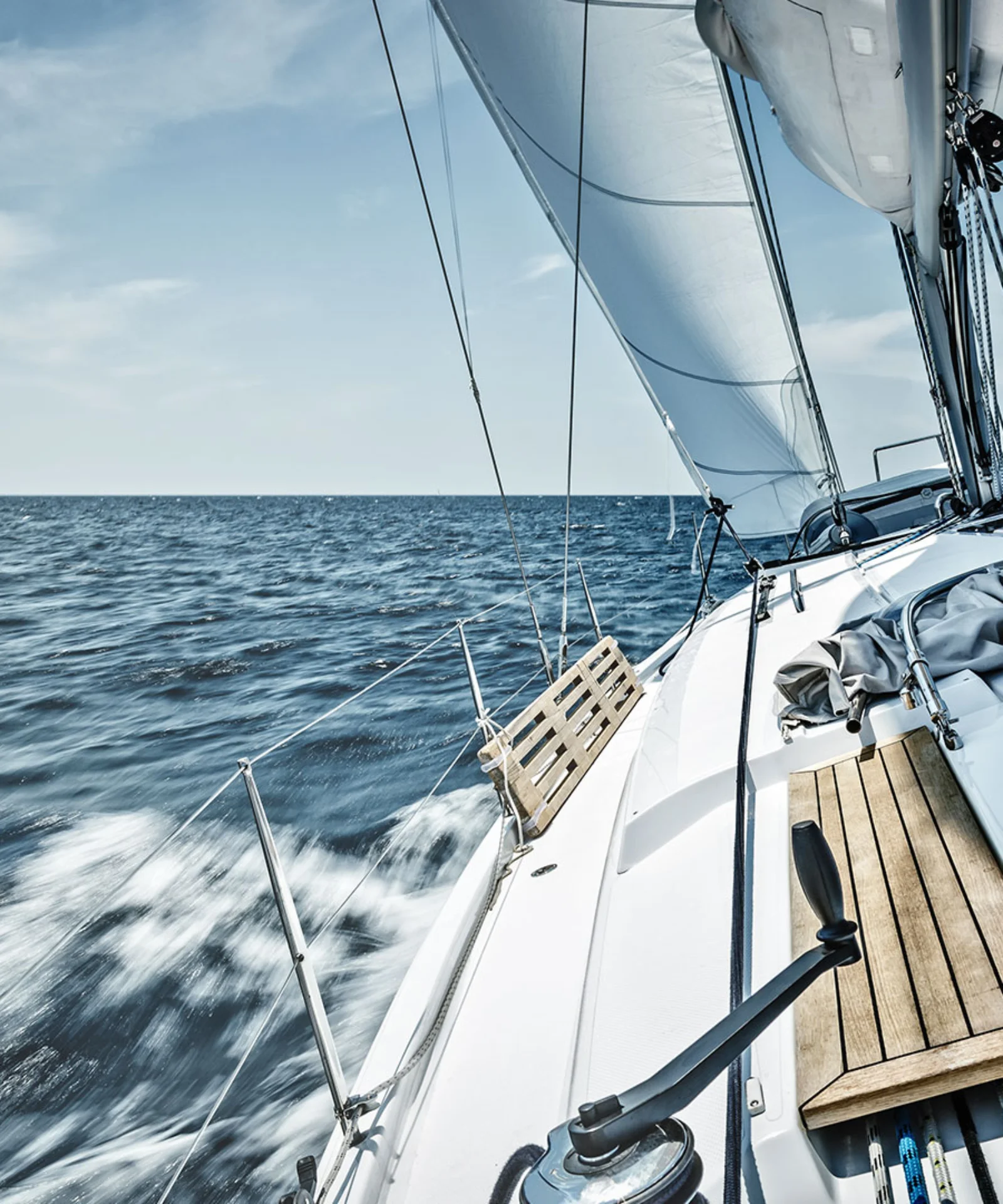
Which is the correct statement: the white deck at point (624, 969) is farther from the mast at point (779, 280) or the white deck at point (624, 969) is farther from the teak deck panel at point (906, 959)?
the mast at point (779, 280)

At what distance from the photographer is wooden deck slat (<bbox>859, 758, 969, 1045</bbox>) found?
107 centimetres

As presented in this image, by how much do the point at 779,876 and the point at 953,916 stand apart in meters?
0.43

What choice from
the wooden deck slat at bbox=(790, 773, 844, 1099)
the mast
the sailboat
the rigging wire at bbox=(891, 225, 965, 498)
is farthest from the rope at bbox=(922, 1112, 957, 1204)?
the mast

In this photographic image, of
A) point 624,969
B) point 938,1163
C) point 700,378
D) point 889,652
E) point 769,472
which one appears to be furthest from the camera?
point 769,472

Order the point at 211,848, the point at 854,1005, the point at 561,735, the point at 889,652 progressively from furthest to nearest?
the point at 211,848
the point at 561,735
the point at 889,652
the point at 854,1005

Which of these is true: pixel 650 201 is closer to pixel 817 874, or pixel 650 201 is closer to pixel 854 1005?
pixel 854 1005

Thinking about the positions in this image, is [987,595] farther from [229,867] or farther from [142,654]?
[142,654]

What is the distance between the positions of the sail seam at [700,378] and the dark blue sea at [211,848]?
2.23 m

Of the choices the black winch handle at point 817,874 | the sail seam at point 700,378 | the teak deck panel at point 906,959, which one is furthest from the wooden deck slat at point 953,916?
the sail seam at point 700,378

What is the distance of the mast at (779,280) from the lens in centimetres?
422

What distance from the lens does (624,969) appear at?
1.60 meters

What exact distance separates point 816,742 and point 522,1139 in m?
1.13

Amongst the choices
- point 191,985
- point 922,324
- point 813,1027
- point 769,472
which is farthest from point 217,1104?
point 769,472

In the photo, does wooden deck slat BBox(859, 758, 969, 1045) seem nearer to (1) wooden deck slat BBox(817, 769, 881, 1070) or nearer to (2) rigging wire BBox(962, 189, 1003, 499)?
(1) wooden deck slat BBox(817, 769, 881, 1070)
